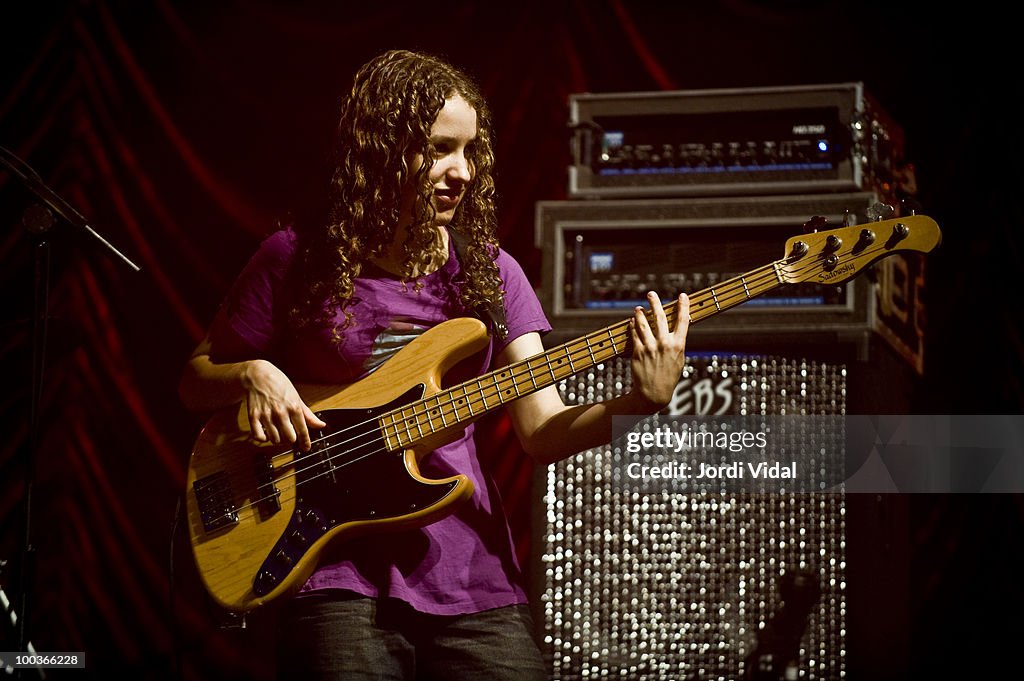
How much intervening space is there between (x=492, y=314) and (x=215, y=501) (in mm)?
593

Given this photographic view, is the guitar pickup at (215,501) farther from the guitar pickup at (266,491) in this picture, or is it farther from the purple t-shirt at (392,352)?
the purple t-shirt at (392,352)

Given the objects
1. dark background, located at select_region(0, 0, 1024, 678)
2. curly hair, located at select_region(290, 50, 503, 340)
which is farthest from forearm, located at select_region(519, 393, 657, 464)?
dark background, located at select_region(0, 0, 1024, 678)

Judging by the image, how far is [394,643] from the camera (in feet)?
5.98

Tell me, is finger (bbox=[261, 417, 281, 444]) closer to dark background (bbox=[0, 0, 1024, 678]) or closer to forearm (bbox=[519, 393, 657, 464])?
forearm (bbox=[519, 393, 657, 464])

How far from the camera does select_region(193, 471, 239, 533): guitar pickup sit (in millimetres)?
1955

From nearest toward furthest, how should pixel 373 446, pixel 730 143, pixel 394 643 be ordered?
1. pixel 394 643
2. pixel 373 446
3. pixel 730 143

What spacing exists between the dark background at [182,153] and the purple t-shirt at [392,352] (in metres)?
1.23

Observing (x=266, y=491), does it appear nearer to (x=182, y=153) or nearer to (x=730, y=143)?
(x=730, y=143)

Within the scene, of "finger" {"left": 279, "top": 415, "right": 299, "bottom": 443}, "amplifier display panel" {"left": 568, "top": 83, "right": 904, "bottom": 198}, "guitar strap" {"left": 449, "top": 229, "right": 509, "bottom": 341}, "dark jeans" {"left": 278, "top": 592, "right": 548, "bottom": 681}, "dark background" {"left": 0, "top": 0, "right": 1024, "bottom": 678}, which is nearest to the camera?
"dark jeans" {"left": 278, "top": 592, "right": 548, "bottom": 681}

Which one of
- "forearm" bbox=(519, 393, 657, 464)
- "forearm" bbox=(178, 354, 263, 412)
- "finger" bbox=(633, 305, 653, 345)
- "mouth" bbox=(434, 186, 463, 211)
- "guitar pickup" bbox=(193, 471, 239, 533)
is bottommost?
"guitar pickup" bbox=(193, 471, 239, 533)

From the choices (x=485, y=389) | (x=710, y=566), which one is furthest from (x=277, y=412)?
(x=710, y=566)

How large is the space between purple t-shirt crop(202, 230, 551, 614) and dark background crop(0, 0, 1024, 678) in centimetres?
123

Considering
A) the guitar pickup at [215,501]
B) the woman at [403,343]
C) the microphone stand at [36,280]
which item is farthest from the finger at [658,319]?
the microphone stand at [36,280]

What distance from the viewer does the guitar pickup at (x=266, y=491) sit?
1.93 meters
